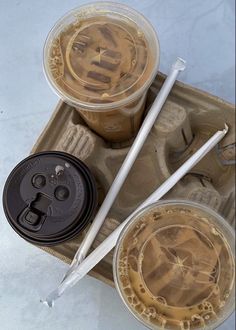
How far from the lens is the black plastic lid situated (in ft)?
2.43

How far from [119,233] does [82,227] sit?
0.05 meters

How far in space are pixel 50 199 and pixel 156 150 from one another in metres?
0.21

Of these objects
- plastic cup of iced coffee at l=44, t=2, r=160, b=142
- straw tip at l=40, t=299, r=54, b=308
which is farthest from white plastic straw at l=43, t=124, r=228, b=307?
plastic cup of iced coffee at l=44, t=2, r=160, b=142

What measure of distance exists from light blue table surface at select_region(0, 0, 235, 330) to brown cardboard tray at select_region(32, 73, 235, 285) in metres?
0.10

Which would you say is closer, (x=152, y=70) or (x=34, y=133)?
(x=152, y=70)

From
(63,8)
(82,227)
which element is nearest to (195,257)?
(82,227)

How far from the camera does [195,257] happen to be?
71 centimetres

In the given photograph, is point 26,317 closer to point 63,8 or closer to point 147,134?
point 147,134

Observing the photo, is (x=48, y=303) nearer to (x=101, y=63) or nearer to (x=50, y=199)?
(x=50, y=199)

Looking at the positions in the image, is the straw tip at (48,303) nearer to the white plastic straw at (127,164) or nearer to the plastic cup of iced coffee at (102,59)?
the white plastic straw at (127,164)

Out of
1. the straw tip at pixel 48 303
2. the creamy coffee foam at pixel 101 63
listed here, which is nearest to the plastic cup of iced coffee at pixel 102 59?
the creamy coffee foam at pixel 101 63

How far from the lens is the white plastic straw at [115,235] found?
2.52ft

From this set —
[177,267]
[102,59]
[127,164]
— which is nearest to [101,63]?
[102,59]

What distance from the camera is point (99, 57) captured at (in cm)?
76
